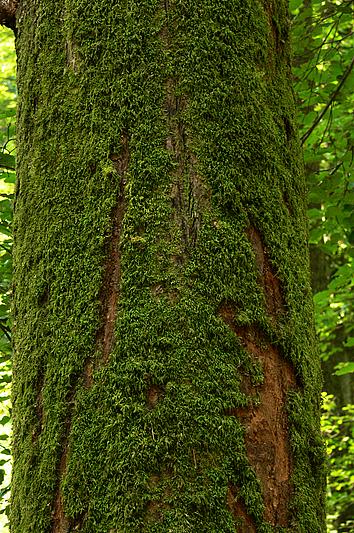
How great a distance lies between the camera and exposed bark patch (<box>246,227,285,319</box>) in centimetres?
140

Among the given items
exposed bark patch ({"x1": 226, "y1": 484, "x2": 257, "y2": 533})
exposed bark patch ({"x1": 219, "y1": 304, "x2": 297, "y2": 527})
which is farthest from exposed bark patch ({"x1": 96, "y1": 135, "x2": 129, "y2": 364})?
exposed bark patch ({"x1": 226, "y1": 484, "x2": 257, "y2": 533})

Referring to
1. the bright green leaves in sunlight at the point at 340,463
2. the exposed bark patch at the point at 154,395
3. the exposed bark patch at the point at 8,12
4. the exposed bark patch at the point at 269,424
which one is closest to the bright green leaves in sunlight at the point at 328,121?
the exposed bark patch at the point at 8,12

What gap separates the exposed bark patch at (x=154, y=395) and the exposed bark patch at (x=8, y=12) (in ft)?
4.05

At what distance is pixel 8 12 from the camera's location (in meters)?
1.87

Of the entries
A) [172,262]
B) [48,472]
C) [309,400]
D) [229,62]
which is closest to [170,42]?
[229,62]

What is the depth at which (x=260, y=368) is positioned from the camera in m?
1.32

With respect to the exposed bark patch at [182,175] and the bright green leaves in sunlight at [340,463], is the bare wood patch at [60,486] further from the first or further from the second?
the bright green leaves in sunlight at [340,463]

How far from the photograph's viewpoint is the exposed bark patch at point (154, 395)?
1229 mm

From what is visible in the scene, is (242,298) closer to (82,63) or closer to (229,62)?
(229,62)

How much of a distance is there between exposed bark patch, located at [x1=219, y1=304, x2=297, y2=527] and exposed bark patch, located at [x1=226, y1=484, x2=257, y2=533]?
47mm

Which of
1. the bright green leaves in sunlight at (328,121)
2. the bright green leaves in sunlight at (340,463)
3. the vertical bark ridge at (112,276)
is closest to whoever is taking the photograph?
the vertical bark ridge at (112,276)

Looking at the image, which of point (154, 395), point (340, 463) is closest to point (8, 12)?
point (154, 395)

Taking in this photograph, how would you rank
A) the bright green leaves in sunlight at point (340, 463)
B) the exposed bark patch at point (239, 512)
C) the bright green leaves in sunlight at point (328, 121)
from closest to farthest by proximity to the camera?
the exposed bark patch at point (239, 512) → the bright green leaves in sunlight at point (328, 121) → the bright green leaves in sunlight at point (340, 463)

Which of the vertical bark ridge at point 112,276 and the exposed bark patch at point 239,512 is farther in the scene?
the vertical bark ridge at point 112,276
